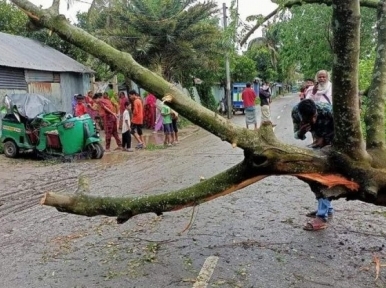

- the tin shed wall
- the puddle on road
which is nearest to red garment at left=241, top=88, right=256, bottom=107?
the puddle on road

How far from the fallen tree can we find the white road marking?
878mm

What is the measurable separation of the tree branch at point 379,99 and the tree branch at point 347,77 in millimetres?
230

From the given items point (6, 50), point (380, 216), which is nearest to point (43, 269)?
point (380, 216)

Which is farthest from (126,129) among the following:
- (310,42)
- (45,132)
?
(310,42)

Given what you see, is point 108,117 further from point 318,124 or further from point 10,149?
point 318,124

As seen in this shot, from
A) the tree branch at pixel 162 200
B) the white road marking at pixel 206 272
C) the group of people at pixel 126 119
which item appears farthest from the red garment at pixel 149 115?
the tree branch at pixel 162 200

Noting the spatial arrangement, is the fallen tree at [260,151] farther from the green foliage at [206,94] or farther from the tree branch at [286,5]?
the green foliage at [206,94]

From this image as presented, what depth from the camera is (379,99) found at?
3.21 meters

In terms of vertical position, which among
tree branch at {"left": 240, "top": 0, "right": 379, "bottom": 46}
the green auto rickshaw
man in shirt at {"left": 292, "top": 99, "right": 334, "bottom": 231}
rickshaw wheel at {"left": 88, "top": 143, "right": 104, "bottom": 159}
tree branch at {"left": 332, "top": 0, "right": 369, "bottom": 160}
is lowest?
rickshaw wheel at {"left": 88, "top": 143, "right": 104, "bottom": 159}

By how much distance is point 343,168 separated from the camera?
311 centimetres

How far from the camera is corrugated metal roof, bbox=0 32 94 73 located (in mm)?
16016

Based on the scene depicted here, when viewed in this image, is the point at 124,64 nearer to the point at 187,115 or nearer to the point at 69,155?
the point at 187,115

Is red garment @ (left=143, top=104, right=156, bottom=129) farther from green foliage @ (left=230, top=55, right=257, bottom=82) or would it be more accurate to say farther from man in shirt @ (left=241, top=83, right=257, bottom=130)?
green foliage @ (left=230, top=55, right=257, bottom=82)

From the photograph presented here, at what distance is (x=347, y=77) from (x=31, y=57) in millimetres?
17124
